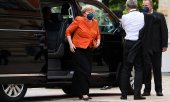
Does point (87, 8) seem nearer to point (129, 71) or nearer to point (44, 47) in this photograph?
point (44, 47)

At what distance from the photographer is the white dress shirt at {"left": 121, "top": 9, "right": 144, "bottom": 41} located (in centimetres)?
1145

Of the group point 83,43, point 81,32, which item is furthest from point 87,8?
point 83,43

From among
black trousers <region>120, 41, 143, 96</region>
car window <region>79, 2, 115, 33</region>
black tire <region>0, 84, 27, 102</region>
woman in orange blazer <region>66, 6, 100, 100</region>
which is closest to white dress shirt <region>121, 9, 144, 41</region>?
black trousers <region>120, 41, 143, 96</region>

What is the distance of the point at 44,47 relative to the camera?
10773 millimetres

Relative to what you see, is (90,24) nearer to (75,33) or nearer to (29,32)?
(75,33)

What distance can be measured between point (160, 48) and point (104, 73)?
117 cm

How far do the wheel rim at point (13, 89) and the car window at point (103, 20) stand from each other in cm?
230

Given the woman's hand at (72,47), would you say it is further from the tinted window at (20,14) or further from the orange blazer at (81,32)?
the tinted window at (20,14)

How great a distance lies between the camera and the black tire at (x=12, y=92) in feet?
34.8

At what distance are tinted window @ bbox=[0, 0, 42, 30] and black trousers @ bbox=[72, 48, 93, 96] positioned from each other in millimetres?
984

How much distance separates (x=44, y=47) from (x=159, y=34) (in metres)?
2.50

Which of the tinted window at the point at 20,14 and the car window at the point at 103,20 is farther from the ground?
the tinted window at the point at 20,14

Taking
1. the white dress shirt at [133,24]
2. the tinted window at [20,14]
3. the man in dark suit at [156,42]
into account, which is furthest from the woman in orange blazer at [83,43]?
the man in dark suit at [156,42]

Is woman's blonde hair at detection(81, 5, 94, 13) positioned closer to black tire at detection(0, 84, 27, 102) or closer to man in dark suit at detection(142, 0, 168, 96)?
man in dark suit at detection(142, 0, 168, 96)
